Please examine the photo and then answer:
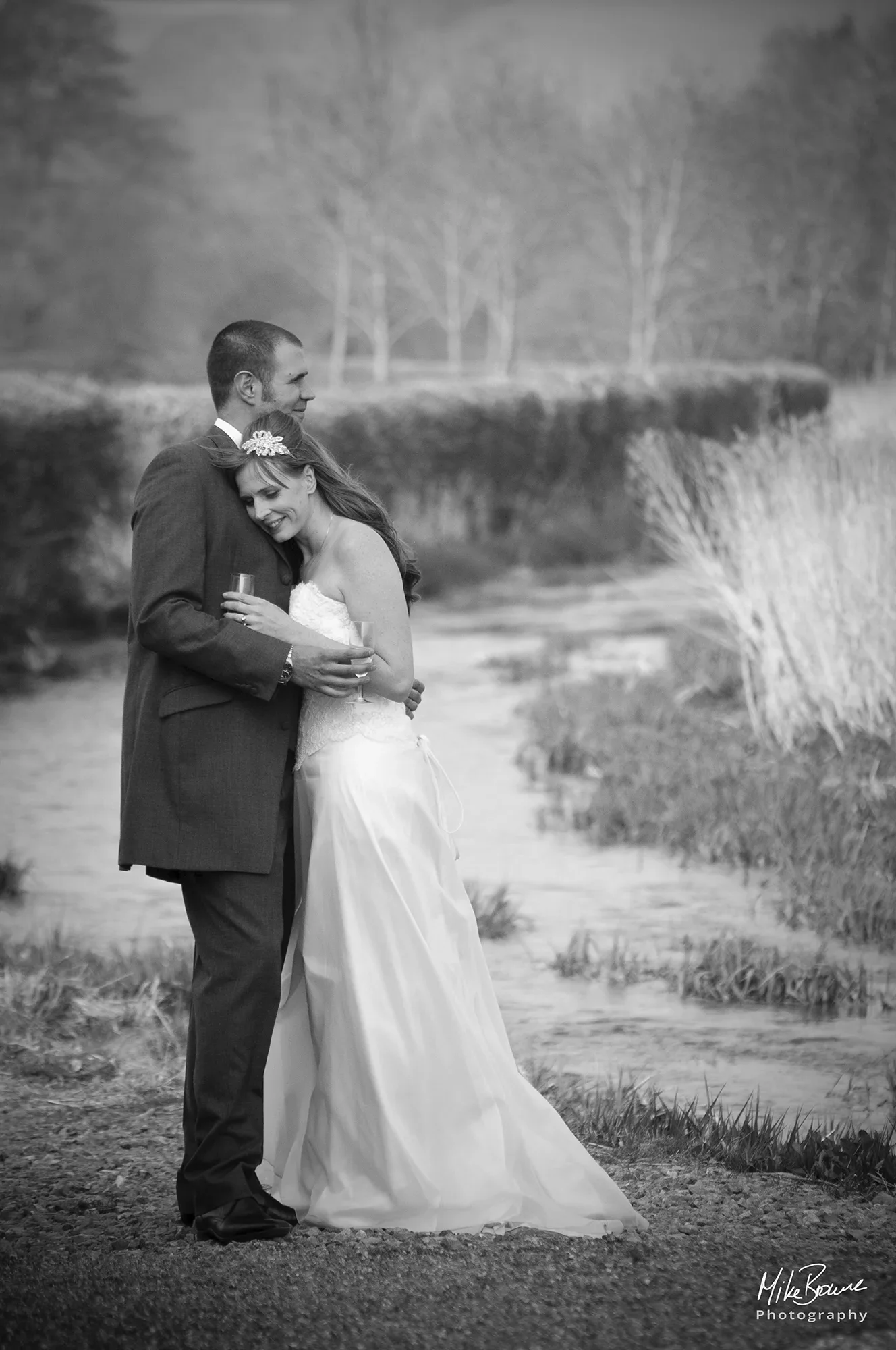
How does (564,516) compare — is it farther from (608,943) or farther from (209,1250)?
(209,1250)

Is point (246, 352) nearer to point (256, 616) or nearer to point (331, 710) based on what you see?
point (256, 616)

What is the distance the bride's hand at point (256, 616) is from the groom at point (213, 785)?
4 centimetres

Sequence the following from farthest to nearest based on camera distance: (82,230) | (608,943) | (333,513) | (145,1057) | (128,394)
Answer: (82,230) < (128,394) < (608,943) < (145,1057) < (333,513)

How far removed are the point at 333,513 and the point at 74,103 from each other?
54350 mm

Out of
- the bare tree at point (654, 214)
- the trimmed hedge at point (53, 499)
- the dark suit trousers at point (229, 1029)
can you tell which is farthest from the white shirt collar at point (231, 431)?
the bare tree at point (654, 214)

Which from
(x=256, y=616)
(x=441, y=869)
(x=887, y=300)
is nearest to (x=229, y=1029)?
(x=441, y=869)

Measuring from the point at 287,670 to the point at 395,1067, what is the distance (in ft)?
3.21

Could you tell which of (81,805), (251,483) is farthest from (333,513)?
(81,805)

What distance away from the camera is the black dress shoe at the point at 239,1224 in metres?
3.74

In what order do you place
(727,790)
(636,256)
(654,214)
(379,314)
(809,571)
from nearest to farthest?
(727,790) < (809,571) < (379,314) < (636,256) < (654,214)

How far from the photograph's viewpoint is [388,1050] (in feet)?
13.1

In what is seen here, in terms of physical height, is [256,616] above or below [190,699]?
above

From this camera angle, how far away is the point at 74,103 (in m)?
54.1

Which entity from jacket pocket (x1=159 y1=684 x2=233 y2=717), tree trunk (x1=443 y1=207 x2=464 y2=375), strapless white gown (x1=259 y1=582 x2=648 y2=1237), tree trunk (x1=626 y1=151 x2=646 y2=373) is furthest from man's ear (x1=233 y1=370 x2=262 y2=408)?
tree trunk (x1=443 y1=207 x2=464 y2=375)
